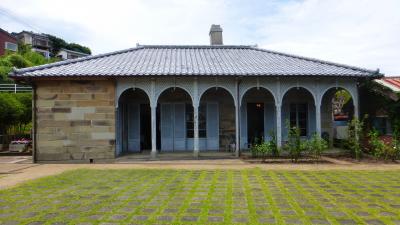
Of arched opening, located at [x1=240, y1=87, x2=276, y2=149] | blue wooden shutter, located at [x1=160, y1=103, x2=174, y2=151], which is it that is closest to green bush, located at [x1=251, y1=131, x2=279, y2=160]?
arched opening, located at [x1=240, y1=87, x2=276, y2=149]

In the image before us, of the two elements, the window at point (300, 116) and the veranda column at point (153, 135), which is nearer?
the veranda column at point (153, 135)

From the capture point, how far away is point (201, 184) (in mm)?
7340

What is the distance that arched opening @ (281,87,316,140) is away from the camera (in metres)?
15.0

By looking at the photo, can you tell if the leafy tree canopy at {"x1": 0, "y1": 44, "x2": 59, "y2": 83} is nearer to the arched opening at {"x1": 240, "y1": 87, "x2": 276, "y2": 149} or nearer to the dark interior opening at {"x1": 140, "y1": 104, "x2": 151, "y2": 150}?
the dark interior opening at {"x1": 140, "y1": 104, "x2": 151, "y2": 150}

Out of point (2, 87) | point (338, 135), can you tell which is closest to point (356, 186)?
point (338, 135)

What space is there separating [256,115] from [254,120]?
0.83 feet

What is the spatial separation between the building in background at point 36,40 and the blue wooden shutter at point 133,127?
56.6 metres

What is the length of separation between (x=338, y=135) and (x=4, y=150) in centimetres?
1690

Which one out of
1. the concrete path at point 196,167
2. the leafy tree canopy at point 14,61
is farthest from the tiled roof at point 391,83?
the leafy tree canopy at point 14,61

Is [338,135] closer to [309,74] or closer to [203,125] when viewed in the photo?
[309,74]

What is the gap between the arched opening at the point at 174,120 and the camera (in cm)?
1459

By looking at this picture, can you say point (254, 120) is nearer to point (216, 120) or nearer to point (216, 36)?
point (216, 120)

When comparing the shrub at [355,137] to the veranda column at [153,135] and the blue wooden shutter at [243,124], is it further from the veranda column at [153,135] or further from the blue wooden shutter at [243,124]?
the veranda column at [153,135]

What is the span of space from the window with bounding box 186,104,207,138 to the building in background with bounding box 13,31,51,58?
57813 mm
